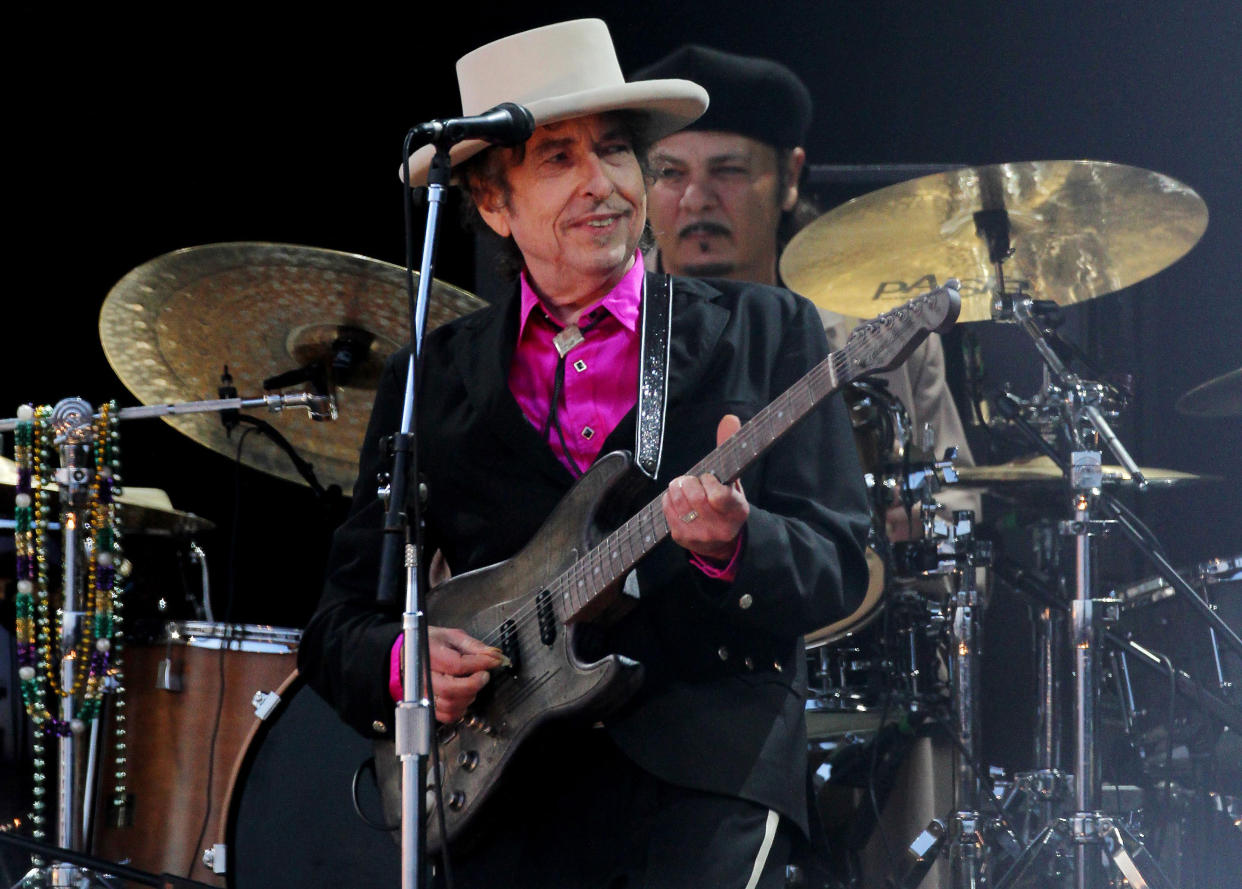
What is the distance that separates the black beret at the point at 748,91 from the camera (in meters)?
3.98

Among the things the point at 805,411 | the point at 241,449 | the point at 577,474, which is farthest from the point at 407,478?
the point at 241,449

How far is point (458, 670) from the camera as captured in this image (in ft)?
6.60

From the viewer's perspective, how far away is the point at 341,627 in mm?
2254

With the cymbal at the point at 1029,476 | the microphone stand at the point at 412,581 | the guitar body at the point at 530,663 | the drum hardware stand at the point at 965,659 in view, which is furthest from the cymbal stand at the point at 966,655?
the microphone stand at the point at 412,581

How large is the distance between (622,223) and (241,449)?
75.5 inches

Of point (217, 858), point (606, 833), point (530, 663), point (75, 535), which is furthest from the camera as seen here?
point (75, 535)

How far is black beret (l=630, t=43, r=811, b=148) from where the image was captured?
157 inches

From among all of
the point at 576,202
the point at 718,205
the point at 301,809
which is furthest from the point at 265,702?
the point at 718,205

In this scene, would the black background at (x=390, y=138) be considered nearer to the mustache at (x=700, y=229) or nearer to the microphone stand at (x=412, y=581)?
the mustache at (x=700, y=229)

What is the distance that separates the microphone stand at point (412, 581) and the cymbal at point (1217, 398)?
2283 millimetres

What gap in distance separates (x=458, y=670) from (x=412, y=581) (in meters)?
0.28

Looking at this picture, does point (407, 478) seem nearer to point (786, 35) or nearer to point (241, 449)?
point (241, 449)

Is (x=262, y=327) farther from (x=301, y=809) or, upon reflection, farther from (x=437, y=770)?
(x=437, y=770)

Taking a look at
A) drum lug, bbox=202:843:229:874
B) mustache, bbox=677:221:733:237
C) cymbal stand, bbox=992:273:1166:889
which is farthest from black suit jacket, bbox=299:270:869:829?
mustache, bbox=677:221:733:237
